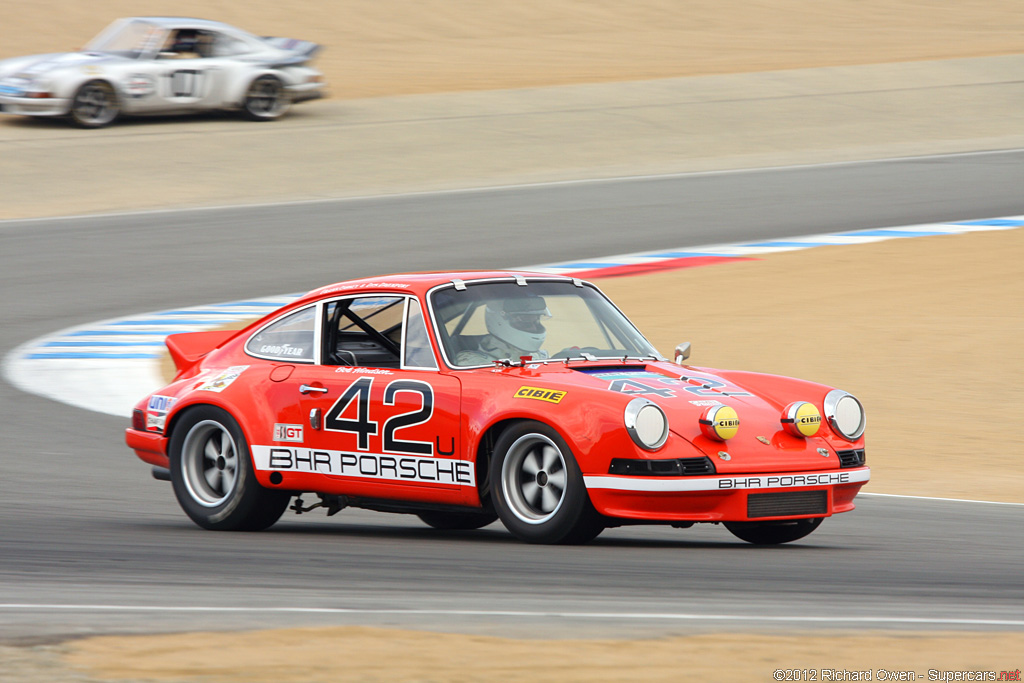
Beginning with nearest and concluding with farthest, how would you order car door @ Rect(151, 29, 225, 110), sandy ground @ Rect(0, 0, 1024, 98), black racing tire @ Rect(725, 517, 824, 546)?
1. black racing tire @ Rect(725, 517, 824, 546)
2. car door @ Rect(151, 29, 225, 110)
3. sandy ground @ Rect(0, 0, 1024, 98)

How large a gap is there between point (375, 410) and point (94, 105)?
1818cm

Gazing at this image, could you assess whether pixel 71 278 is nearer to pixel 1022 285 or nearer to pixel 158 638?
pixel 1022 285

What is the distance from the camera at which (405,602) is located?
5.87 metres

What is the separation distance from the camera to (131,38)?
80.8 ft

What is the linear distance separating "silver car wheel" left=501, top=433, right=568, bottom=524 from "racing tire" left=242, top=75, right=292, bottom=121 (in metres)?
19.7

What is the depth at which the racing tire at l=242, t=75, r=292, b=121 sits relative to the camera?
2589cm

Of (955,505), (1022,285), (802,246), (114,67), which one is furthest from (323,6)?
(955,505)

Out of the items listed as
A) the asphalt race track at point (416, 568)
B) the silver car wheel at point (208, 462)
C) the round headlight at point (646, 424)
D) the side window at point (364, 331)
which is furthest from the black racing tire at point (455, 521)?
the round headlight at point (646, 424)

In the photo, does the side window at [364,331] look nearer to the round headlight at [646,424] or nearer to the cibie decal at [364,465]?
the cibie decal at [364,465]

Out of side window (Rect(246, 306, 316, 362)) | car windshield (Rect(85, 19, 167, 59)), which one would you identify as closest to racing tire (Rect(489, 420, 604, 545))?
side window (Rect(246, 306, 316, 362))

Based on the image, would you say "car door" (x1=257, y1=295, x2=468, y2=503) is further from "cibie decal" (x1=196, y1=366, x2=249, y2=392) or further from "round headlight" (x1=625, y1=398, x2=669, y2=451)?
"round headlight" (x1=625, y1=398, x2=669, y2=451)

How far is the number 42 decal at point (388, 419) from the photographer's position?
24.3 feet

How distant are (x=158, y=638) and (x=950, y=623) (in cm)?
266

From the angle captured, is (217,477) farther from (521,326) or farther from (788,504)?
(788,504)
